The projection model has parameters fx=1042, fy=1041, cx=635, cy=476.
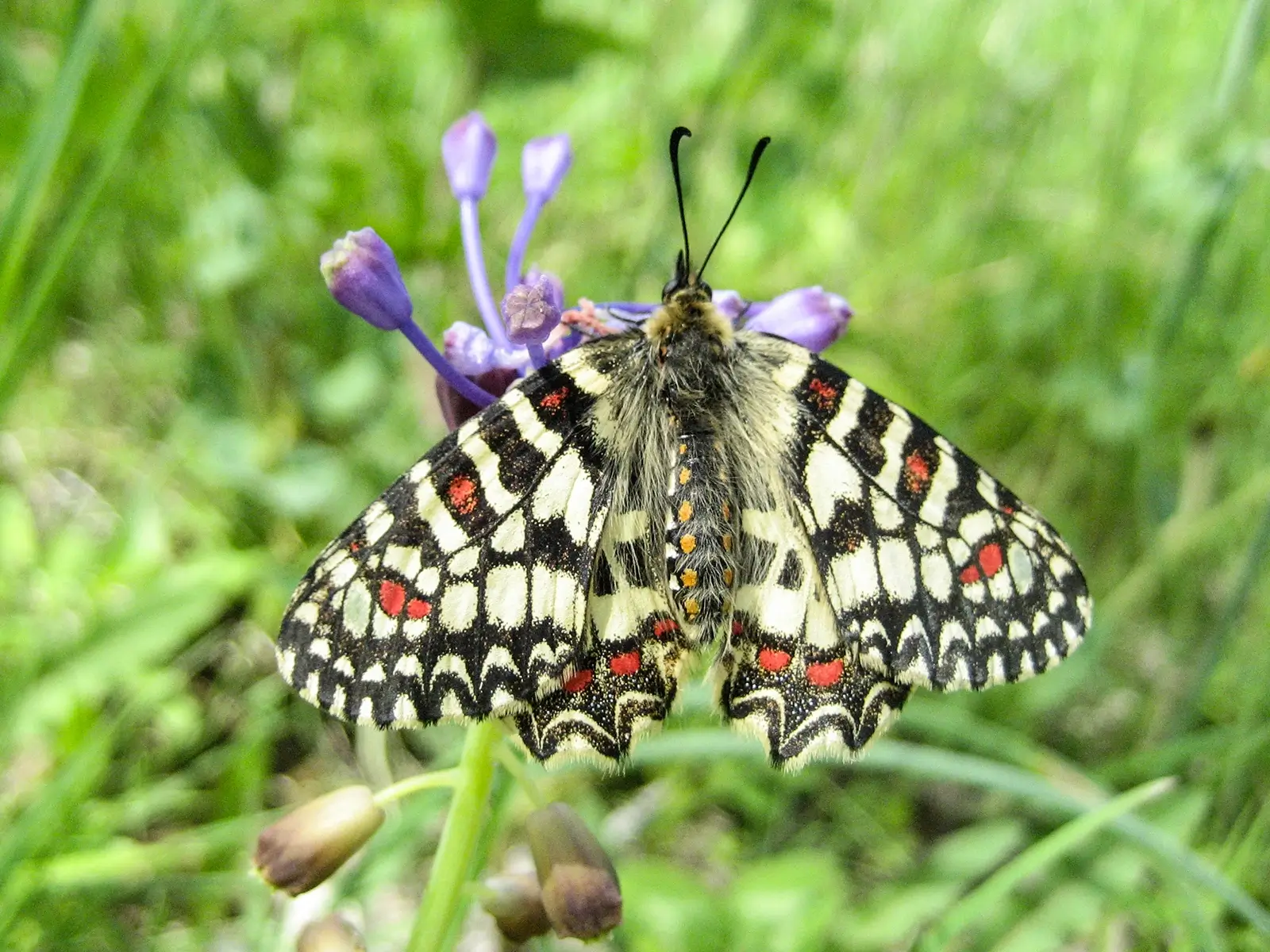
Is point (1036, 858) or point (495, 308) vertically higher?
point (495, 308)

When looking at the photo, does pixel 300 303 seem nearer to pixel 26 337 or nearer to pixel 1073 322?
pixel 26 337

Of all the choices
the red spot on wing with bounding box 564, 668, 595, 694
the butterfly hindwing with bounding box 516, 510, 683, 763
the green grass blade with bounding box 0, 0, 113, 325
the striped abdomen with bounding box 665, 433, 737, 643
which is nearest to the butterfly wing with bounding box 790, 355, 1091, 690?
the striped abdomen with bounding box 665, 433, 737, 643

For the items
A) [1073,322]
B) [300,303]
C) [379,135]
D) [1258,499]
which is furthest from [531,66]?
[1258,499]

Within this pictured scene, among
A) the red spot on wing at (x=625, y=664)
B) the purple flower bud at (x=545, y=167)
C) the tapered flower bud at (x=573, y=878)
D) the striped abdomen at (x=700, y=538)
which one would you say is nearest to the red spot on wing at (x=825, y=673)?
the striped abdomen at (x=700, y=538)

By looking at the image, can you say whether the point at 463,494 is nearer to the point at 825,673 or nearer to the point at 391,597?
the point at 391,597

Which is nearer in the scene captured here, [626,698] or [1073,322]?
[626,698]

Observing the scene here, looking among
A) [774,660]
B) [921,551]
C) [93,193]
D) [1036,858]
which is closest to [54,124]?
[93,193]

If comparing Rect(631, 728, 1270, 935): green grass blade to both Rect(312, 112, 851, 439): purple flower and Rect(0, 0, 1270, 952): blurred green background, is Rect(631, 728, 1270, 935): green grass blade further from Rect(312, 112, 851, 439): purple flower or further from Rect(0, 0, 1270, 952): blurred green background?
Rect(312, 112, 851, 439): purple flower
